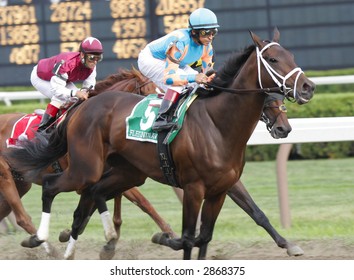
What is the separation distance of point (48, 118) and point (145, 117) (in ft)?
3.53

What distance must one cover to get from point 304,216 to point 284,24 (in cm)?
288

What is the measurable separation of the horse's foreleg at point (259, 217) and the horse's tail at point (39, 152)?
1159 mm

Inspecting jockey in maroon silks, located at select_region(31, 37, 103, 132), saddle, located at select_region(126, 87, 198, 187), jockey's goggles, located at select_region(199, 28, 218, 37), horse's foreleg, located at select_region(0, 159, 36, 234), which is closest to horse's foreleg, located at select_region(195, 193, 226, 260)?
saddle, located at select_region(126, 87, 198, 187)

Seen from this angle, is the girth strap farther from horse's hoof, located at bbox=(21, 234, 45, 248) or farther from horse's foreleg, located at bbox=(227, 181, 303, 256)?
horse's hoof, located at bbox=(21, 234, 45, 248)

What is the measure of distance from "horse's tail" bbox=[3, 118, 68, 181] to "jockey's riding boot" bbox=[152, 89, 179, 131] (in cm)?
84

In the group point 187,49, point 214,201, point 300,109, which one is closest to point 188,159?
point 214,201

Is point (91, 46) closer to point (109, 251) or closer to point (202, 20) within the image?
point (202, 20)

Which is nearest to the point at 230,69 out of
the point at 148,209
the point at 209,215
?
the point at 209,215

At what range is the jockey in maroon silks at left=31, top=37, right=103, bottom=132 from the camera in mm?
6527

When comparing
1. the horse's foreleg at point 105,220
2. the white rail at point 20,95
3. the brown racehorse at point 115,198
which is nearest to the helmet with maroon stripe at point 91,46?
the brown racehorse at point 115,198

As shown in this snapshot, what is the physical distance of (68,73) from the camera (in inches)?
264
